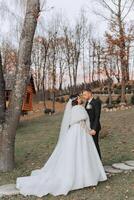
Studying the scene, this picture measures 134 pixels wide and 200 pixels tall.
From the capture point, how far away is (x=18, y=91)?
32.0ft

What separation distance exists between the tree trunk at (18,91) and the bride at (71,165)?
1.64 meters

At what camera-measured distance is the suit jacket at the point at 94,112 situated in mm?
8672

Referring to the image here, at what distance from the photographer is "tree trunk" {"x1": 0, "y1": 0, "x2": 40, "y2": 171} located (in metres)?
→ 9.72

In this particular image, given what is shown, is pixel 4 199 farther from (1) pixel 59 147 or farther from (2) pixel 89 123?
(2) pixel 89 123

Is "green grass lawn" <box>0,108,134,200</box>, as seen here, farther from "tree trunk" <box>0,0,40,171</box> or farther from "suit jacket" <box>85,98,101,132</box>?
"suit jacket" <box>85,98,101,132</box>

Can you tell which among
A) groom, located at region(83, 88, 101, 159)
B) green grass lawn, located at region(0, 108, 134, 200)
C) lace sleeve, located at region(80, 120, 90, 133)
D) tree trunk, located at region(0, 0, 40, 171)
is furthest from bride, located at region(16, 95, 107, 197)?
tree trunk, located at region(0, 0, 40, 171)

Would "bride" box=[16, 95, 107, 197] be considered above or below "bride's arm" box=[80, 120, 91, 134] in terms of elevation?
below

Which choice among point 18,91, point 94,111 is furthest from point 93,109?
point 18,91

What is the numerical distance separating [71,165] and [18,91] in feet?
9.12

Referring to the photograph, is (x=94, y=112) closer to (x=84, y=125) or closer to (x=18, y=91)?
(x=84, y=125)

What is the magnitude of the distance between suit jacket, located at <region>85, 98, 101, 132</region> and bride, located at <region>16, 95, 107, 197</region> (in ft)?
1.15

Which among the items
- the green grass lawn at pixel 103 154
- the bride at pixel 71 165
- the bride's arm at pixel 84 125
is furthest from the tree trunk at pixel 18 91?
the bride's arm at pixel 84 125

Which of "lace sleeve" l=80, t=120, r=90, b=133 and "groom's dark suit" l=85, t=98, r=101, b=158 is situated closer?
"lace sleeve" l=80, t=120, r=90, b=133

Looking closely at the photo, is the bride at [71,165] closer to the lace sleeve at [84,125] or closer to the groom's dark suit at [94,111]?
the lace sleeve at [84,125]
